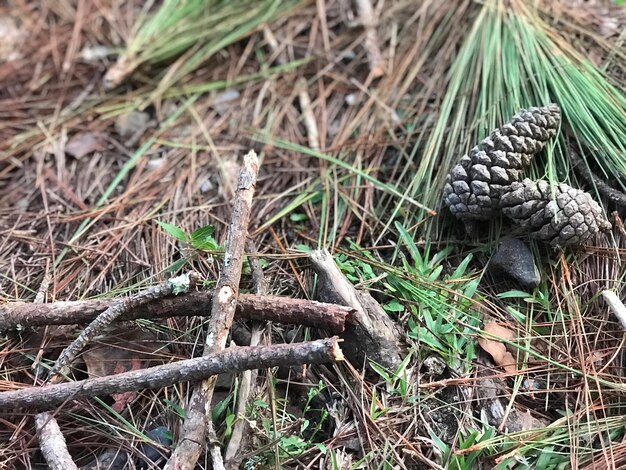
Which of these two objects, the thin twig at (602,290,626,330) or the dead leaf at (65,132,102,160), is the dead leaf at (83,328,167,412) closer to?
the dead leaf at (65,132,102,160)

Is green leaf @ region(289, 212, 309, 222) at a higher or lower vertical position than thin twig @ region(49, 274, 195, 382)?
higher

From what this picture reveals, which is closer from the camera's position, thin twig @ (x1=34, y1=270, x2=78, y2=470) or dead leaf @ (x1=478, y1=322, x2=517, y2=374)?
thin twig @ (x1=34, y1=270, x2=78, y2=470)

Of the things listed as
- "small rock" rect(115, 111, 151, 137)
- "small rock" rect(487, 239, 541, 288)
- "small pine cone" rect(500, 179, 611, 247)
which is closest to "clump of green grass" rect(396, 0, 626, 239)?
"small pine cone" rect(500, 179, 611, 247)

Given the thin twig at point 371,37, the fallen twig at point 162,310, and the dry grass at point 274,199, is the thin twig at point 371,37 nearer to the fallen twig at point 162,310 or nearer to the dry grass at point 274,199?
the dry grass at point 274,199

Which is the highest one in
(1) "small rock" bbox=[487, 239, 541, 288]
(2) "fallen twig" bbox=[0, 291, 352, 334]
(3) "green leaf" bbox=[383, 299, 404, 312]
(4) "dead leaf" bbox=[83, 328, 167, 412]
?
(1) "small rock" bbox=[487, 239, 541, 288]

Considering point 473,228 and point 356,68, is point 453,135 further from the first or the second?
point 356,68
